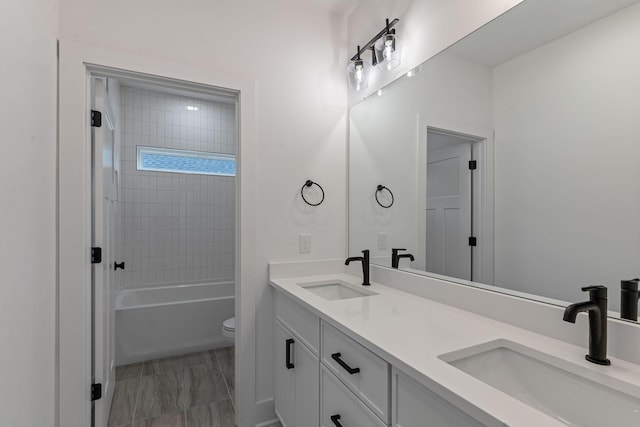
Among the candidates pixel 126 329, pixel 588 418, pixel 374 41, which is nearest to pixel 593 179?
pixel 588 418

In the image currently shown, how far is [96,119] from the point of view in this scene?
1621 mm

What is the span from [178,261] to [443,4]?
335 cm

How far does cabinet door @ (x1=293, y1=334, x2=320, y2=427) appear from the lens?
1.31m

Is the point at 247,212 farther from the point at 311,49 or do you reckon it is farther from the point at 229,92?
the point at 311,49

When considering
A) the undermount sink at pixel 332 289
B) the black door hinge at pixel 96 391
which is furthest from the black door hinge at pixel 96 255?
the undermount sink at pixel 332 289

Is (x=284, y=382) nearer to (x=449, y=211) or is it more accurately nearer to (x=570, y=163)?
(x=449, y=211)

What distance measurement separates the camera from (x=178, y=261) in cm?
347

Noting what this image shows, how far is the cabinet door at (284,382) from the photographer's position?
1566mm

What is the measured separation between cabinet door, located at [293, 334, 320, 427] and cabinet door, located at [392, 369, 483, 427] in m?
0.52

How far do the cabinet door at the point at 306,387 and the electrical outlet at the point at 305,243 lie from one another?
0.61 meters

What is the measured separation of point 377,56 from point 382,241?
1.11 m

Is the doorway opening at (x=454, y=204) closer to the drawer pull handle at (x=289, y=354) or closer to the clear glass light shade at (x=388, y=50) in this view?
the clear glass light shade at (x=388, y=50)

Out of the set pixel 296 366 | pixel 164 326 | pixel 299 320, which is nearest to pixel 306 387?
pixel 296 366

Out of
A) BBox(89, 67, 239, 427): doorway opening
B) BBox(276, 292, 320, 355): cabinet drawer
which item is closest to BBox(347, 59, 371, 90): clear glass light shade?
BBox(89, 67, 239, 427): doorway opening
